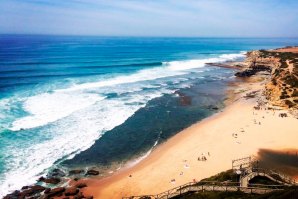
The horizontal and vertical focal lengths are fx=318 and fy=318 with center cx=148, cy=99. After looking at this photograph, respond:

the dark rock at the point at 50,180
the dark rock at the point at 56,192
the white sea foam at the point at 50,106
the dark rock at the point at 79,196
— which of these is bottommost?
the dark rock at the point at 79,196

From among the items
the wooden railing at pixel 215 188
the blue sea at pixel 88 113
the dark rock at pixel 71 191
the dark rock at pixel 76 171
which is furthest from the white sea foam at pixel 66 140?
the wooden railing at pixel 215 188

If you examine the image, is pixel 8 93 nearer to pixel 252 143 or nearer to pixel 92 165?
pixel 92 165

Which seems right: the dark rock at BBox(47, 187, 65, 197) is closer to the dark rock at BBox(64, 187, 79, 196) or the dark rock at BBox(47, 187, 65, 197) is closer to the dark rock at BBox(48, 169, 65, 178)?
the dark rock at BBox(64, 187, 79, 196)

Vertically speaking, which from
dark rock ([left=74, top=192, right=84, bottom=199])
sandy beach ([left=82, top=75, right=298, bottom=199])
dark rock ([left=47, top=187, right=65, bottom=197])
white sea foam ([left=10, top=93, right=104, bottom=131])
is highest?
white sea foam ([left=10, top=93, right=104, bottom=131])

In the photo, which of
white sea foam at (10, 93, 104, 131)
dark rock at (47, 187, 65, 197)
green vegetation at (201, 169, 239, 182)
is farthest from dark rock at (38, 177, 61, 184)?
green vegetation at (201, 169, 239, 182)

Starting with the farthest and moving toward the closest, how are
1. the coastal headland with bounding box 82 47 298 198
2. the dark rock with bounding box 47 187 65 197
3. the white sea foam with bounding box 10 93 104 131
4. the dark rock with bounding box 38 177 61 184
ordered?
the white sea foam with bounding box 10 93 104 131, the dark rock with bounding box 38 177 61 184, the coastal headland with bounding box 82 47 298 198, the dark rock with bounding box 47 187 65 197

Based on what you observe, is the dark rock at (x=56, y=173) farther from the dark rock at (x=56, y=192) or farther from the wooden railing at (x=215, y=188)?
the wooden railing at (x=215, y=188)

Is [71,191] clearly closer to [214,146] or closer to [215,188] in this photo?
[215,188]

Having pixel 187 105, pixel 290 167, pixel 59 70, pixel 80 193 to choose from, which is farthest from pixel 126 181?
pixel 59 70

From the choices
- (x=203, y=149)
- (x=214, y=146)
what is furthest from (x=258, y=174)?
(x=214, y=146)
